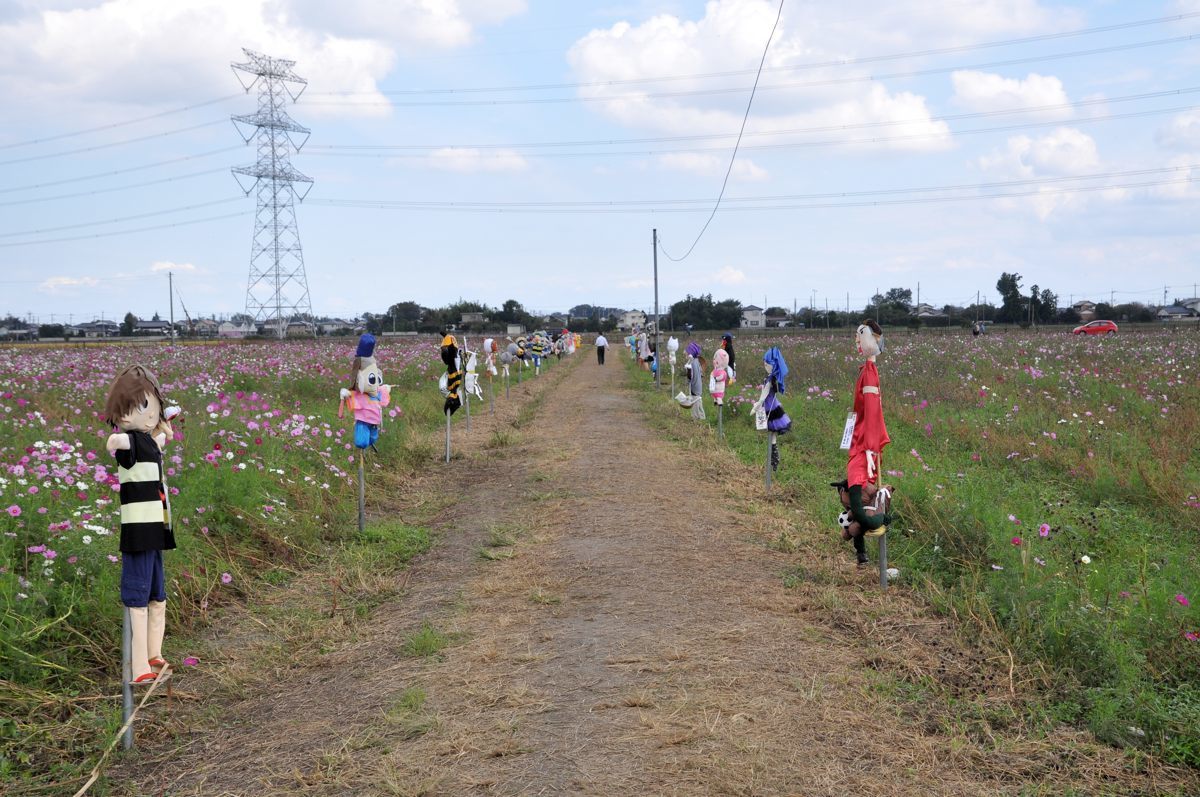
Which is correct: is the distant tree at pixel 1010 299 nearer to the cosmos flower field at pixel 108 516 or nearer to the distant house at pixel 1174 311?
the distant house at pixel 1174 311

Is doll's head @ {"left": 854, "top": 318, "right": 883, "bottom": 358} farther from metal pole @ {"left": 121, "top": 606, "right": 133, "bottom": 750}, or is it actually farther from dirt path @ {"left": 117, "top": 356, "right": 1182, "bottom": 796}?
metal pole @ {"left": 121, "top": 606, "right": 133, "bottom": 750}

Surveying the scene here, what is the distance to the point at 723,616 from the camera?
19.3ft

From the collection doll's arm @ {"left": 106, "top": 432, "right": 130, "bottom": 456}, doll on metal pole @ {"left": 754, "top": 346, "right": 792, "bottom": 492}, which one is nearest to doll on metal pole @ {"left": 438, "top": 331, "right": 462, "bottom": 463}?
doll on metal pole @ {"left": 754, "top": 346, "right": 792, "bottom": 492}

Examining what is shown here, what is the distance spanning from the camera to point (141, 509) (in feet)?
14.4

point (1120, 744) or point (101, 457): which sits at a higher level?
point (101, 457)

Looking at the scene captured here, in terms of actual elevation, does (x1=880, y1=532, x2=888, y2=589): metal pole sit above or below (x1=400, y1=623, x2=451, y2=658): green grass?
above

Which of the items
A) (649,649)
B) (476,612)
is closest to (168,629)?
(476,612)

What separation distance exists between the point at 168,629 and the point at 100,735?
1321 mm

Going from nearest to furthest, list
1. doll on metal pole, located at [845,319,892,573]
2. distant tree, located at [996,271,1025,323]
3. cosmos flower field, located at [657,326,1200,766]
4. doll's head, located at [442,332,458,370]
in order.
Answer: cosmos flower field, located at [657,326,1200,766] < doll on metal pole, located at [845,319,892,573] < doll's head, located at [442,332,458,370] < distant tree, located at [996,271,1025,323]

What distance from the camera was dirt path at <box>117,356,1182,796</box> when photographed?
3.81 meters

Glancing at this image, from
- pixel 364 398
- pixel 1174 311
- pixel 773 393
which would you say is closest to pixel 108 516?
pixel 364 398

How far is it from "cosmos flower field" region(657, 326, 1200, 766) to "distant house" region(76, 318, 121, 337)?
→ 67281 mm

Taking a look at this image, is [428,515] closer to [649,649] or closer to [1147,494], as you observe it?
[649,649]

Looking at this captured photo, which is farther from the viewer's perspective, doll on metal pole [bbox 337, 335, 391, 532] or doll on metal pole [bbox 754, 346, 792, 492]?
doll on metal pole [bbox 754, 346, 792, 492]
